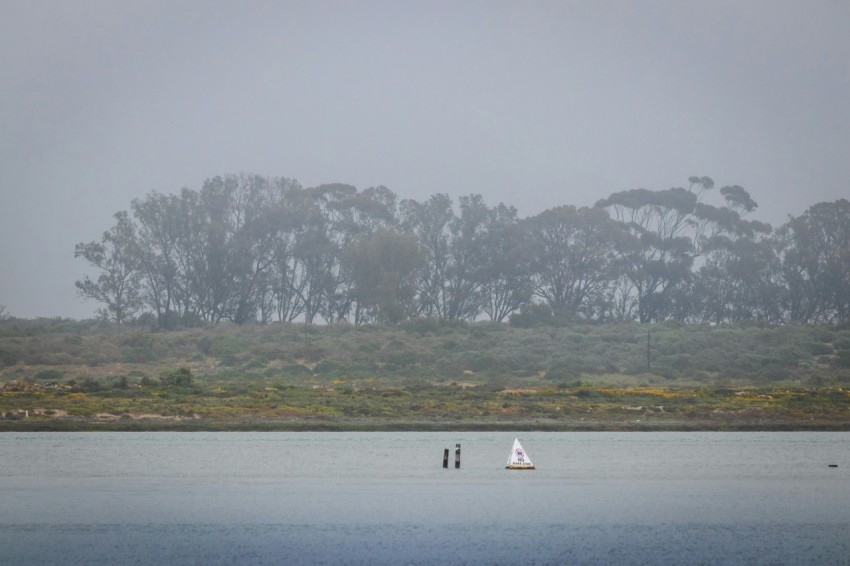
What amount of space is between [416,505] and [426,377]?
60193 millimetres

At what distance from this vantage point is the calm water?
29141 mm

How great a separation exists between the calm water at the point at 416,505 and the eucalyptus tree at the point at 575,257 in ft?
256

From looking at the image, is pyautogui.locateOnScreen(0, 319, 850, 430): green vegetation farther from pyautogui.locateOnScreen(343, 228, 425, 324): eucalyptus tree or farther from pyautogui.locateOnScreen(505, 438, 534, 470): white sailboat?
pyautogui.locateOnScreen(505, 438, 534, 470): white sailboat

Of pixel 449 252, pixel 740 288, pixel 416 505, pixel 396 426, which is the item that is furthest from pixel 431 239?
pixel 416 505

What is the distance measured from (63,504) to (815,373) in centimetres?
7816

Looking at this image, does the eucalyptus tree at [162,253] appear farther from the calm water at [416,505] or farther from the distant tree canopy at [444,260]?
the calm water at [416,505]

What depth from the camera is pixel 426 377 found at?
319 ft

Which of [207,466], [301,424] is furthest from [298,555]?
[301,424]

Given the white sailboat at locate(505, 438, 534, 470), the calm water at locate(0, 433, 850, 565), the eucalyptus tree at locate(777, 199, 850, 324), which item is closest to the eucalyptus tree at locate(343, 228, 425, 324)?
the eucalyptus tree at locate(777, 199, 850, 324)

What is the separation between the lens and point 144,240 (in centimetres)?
13150

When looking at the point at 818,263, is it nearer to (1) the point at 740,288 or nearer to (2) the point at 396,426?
(1) the point at 740,288

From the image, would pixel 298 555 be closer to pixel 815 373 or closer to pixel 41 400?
pixel 41 400

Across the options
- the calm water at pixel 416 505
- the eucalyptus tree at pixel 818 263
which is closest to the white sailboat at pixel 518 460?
the calm water at pixel 416 505

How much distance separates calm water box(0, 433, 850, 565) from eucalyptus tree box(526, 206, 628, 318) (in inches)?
3076
